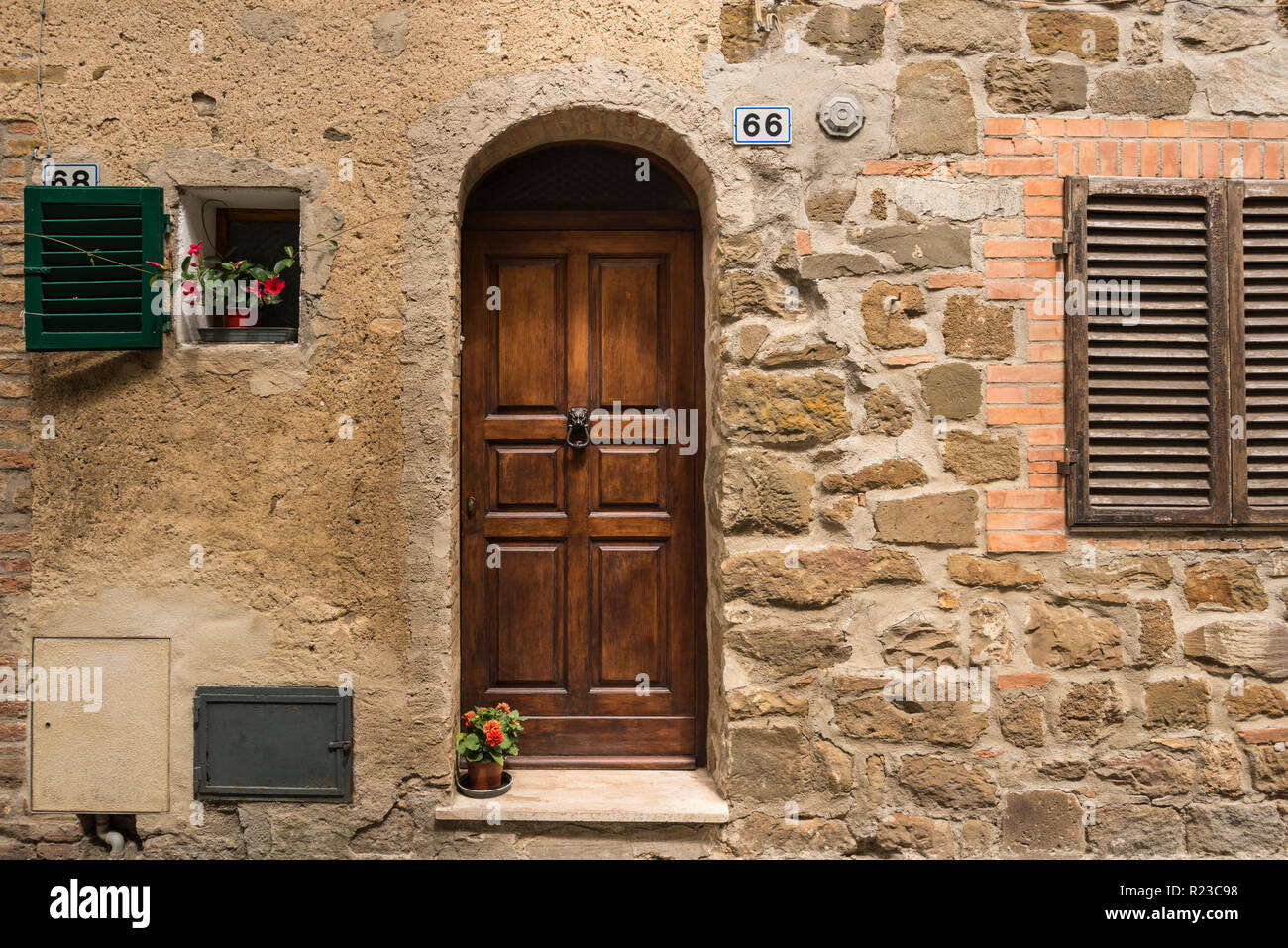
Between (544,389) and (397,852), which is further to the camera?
(544,389)

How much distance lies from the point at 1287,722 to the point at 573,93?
3237 mm

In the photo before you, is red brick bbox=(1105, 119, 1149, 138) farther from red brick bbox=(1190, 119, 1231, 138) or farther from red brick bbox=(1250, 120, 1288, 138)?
red brick bbox=(1250, 120, 1288, 138)

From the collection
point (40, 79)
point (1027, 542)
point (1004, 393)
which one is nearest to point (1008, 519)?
point (1027, 542)

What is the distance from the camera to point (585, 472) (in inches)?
119

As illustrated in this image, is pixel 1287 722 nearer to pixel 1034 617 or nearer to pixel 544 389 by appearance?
pixel 1034 617

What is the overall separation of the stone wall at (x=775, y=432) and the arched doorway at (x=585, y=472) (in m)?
0.33

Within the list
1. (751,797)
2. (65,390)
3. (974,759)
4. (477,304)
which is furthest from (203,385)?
(974,759)

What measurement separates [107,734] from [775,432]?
2489 mm

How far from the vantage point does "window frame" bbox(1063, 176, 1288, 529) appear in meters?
2.69

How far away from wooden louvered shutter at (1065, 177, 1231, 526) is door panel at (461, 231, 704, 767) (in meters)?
1.37

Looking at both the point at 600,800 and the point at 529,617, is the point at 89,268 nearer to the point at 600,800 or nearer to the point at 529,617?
the point at 529,617

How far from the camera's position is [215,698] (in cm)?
268

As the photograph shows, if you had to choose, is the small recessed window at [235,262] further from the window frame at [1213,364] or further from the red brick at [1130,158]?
the red brick at [1130,158]

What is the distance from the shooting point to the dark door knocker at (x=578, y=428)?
2992mm
